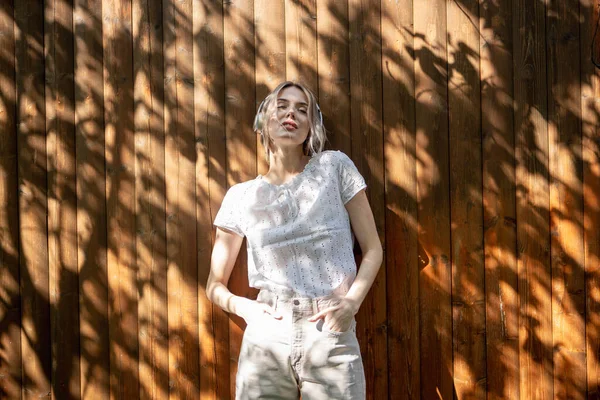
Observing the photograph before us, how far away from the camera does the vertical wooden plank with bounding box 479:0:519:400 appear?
230 cm

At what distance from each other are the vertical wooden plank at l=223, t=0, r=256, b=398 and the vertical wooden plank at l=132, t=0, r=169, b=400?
36cm

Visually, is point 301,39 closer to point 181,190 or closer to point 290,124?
point 290,124

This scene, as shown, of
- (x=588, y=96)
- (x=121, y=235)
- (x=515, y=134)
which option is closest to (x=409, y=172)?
(x=515, y=134)

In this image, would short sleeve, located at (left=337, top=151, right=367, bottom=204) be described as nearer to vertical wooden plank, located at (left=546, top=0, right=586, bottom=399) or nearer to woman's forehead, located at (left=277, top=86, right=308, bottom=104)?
woman's forehead, located at (left=277, top=86, right=308, bottom=104)

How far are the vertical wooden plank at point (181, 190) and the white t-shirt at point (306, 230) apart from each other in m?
0.46

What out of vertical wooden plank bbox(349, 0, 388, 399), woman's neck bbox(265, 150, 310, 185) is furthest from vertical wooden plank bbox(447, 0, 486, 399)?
woman's neck bbox(265, 150, 310, 185)

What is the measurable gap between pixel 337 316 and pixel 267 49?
1.38m

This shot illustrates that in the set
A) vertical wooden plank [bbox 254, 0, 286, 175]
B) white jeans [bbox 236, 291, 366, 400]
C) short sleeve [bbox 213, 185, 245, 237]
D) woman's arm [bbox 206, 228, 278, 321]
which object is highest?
vertical wooden plank [bbox 254, 0, 286, 175]

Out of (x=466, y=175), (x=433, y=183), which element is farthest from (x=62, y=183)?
(x=466, y=175)

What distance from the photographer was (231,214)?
2.17 m

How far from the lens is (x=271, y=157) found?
223 centimetres

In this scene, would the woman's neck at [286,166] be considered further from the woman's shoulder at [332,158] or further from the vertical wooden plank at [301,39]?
the vertical wooden plank at [301,39]

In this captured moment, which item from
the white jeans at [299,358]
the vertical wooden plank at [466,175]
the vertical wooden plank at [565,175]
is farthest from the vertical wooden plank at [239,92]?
the vertical wooden plank at [565,175]

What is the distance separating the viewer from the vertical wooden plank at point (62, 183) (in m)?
2.47
